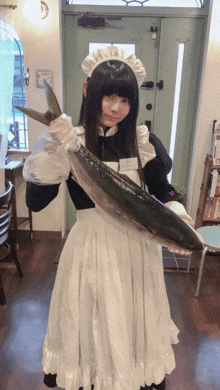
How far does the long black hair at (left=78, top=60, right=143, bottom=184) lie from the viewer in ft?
2.81

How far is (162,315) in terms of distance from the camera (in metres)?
1.08

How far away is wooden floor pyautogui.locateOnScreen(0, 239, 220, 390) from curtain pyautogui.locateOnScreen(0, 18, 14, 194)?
2.57ft

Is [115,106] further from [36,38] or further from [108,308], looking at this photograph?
[36,38]

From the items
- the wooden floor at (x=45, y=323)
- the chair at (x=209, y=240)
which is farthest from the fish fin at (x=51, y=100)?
the chair at (x=209, y=240)

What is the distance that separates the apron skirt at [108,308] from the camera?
0.96m

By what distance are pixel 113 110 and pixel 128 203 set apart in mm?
308

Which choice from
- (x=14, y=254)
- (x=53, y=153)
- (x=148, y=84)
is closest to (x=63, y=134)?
(x=53, y=153)

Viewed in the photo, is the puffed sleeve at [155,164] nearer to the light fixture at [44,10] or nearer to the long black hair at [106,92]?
the long black hair at [106,92]

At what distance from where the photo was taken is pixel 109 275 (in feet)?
3.17

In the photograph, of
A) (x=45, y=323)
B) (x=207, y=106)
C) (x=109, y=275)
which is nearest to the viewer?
(x=109, y=275)

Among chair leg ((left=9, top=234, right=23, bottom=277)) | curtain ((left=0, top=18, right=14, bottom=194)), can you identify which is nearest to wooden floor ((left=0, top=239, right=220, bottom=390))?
chair leg ((left=9, top=234, right=23, bottom=277))

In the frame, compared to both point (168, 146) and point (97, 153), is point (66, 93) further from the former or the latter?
point (97, 153)

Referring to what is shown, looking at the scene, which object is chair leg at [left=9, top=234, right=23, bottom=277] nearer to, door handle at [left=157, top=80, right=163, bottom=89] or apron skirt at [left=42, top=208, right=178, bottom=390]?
apron skirt at [left=42, top=208, right=178, bottom=390]

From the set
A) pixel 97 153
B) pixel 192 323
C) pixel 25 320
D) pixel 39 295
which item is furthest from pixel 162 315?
pixel 39 295
